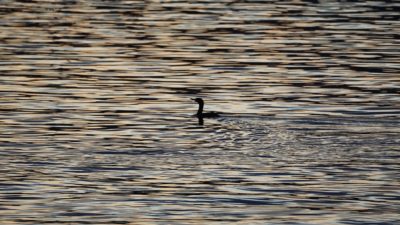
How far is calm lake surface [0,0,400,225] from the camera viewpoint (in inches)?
946

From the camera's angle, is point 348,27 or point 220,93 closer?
point 220,93

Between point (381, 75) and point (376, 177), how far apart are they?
1738cm

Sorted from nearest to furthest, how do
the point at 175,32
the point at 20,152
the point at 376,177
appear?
the point at 376,177
the point at 20,152
the point at 175,32

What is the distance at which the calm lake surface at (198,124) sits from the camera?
78.8 feet

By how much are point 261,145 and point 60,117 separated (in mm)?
6835

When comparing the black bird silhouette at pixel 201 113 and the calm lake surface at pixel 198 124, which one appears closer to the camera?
the calm lake surface at pixel 198 124

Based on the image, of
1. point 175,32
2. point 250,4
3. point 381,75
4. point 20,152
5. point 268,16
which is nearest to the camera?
point 20,152

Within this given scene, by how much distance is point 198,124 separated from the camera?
33906 mm

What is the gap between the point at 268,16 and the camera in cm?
6594

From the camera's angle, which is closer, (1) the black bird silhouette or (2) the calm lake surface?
(2) the calm lake surface

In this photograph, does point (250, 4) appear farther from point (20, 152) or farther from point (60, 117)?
point (20, 152)

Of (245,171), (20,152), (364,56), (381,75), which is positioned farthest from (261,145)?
(364,56)

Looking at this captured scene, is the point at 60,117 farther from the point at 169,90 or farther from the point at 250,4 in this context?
the point at 250,4

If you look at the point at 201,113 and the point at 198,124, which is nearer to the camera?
the point at 198,124
